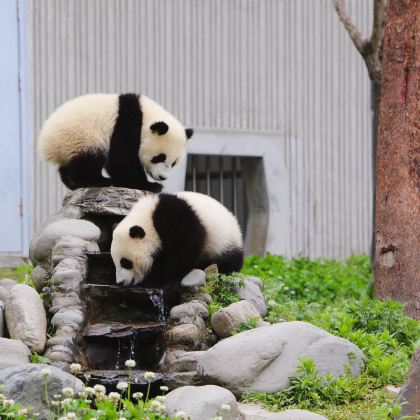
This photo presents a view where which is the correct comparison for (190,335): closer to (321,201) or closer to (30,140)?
(30,140)

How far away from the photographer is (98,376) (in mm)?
6324

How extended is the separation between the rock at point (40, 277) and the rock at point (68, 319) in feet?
2.92

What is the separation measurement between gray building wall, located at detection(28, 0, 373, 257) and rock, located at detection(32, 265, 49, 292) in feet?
12.4

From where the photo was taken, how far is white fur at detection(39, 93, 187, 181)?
26.4 ft

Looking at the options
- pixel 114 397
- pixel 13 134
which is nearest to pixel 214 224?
pixel 114 397

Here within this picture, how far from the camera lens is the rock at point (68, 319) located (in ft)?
22.2

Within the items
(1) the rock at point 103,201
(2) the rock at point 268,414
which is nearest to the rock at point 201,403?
(2) the rock at point 268,414

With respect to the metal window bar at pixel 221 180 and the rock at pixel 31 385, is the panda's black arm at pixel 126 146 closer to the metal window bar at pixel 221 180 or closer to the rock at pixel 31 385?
the rock at pixel 31 385

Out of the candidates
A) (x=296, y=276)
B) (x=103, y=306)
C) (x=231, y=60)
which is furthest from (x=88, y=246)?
(x=231, y=60)

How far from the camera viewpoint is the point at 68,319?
22.3ft

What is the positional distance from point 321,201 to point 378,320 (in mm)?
6993

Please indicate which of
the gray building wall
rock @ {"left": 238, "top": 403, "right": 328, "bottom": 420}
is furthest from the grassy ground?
the gray building wall

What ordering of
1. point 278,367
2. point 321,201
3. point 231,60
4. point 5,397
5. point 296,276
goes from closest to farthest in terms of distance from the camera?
1. point 5,397
2. point 278,367
3. point 296,276
4. point 231,60
5. point 321,201

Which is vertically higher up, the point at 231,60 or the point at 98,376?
the point at 231,60
